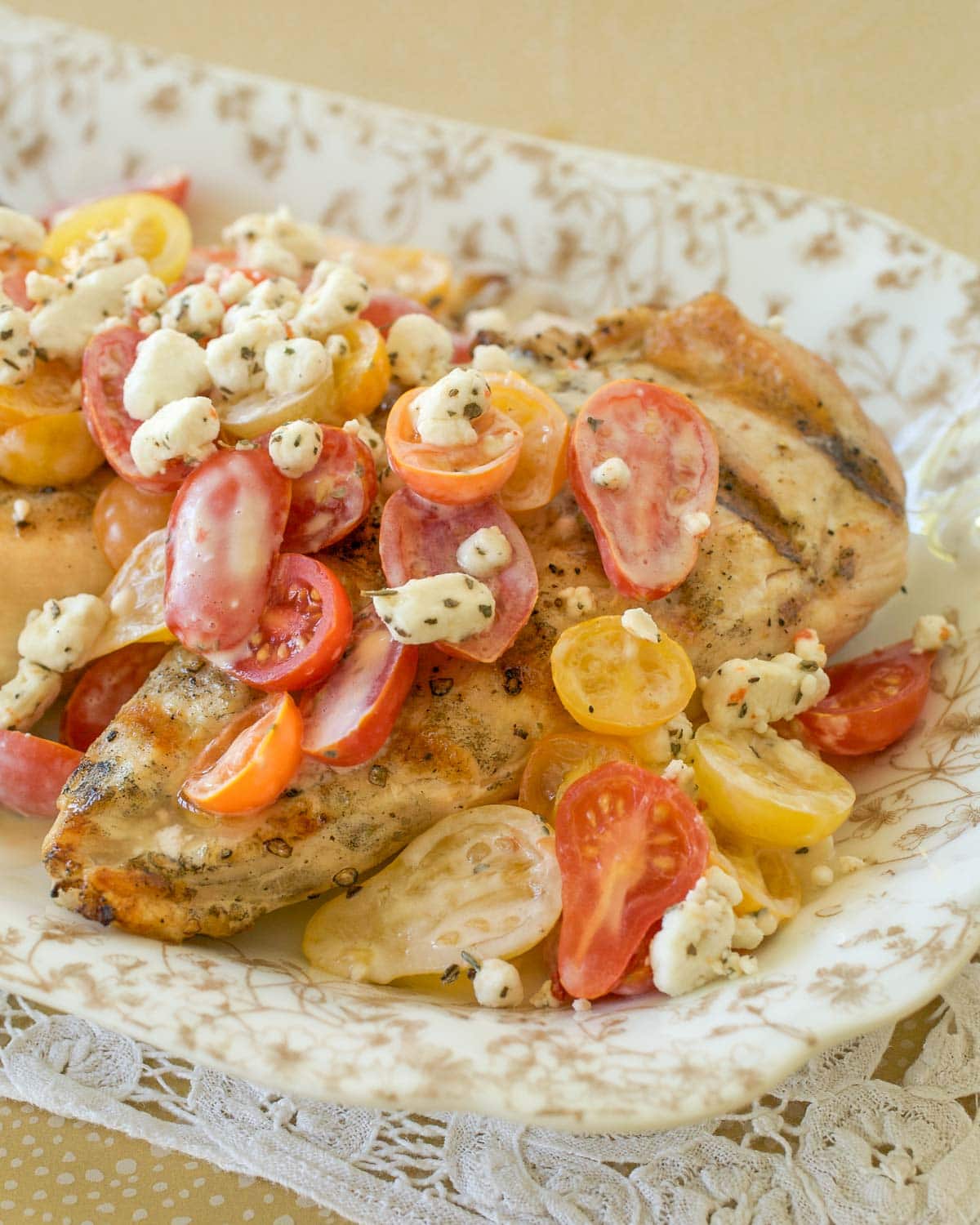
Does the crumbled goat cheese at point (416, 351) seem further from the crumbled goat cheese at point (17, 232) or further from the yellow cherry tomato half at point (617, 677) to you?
the crumbled goat cheese at point (17, 232)

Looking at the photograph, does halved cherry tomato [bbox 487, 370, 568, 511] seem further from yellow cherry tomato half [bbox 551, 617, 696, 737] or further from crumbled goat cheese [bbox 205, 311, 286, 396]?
crumbled goat cheese [bbox 205, 311, 286, 396]

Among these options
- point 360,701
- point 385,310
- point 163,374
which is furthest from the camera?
point 385,310

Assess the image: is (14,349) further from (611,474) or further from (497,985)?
(497,985)

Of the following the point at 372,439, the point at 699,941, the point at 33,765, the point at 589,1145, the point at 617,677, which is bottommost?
the point at 589,1145

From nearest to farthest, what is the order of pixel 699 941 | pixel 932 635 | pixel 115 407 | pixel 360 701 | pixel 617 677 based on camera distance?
pixel 699 941
pixel 360 701
pixel 617 677
pixel 115 407
pixel 932 635

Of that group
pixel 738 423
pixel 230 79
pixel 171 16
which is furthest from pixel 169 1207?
pixel 171 16

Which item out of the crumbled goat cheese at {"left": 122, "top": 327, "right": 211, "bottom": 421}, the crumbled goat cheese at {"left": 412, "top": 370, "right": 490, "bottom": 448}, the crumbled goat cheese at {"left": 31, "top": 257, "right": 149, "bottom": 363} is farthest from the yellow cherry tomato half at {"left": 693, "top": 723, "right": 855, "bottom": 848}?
the crumbled goat cheese at {"left": 31, "top": 257, "right": 149, "bottom": 363}

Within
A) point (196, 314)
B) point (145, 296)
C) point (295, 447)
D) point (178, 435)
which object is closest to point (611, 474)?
point (295, 447)

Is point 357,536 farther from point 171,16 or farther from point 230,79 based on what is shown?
point 171,16
